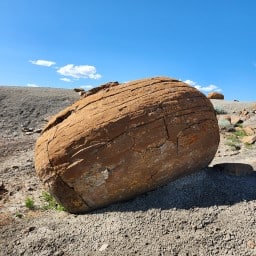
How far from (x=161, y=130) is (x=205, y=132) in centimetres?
92

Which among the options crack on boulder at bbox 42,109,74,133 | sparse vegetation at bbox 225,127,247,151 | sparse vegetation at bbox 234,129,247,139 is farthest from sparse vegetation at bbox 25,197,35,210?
sparse vegetation at bbox 234,129,247,139

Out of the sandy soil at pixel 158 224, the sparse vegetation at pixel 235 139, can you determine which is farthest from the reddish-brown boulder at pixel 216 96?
the sandy soil at pixel 158 224

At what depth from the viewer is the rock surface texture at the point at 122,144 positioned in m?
5.85

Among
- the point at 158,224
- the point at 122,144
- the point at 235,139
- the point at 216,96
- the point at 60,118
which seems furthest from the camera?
the point at 216,96

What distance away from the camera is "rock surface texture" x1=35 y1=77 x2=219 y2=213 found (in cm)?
585

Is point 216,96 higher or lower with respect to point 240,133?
higher

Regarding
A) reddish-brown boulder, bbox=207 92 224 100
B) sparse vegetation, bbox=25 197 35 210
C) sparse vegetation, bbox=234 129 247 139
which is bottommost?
sparse vegetation, bbox=25 197 35 210

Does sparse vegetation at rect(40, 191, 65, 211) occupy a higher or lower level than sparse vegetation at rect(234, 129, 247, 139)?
lower

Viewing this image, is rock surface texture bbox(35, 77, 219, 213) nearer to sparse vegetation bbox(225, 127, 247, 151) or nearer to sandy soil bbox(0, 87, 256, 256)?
sandy soil bbox(0, 87, 256, 256)

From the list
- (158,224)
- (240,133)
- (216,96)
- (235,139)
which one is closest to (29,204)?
(158,224)

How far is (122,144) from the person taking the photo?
Result: 19.1 ft

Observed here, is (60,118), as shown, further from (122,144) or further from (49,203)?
(49,203)

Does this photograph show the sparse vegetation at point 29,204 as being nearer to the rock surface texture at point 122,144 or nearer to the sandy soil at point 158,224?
the sandy soil at point 158,224

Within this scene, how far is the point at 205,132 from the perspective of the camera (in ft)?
21.5
